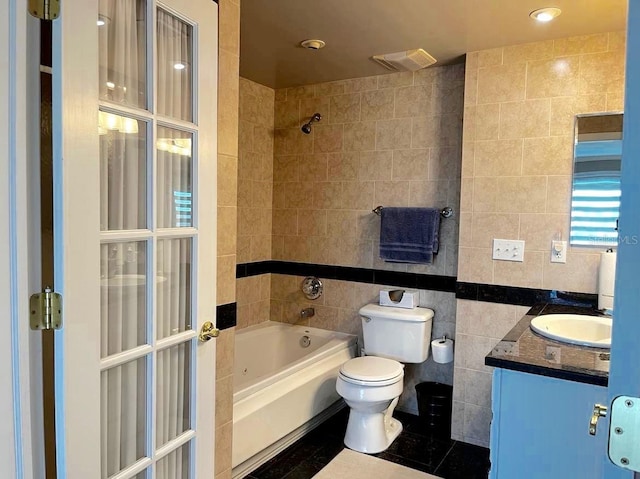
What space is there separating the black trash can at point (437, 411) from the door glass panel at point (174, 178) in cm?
215

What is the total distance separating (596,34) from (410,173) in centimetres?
129

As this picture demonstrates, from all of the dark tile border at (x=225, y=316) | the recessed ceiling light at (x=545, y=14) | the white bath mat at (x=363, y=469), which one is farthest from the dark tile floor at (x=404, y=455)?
the recessed ceiling light at (x=545, y=14)

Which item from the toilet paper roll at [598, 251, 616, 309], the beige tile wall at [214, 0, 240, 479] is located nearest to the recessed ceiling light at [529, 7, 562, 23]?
the toilet paper roll at [598, 251, 616, 309]

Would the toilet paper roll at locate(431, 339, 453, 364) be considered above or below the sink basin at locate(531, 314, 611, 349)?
below

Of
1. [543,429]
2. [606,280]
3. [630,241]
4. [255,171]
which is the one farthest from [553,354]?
[255,171]

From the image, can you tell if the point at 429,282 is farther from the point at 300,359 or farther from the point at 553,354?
the point at 553,354

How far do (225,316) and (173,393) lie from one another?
39cm

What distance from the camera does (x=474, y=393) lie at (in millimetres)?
2865

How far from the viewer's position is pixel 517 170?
2674 mm

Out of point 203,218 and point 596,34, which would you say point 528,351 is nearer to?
point 203,218

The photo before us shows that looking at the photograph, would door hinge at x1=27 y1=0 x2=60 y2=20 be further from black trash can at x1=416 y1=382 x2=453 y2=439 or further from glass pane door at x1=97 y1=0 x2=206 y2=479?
black trash can at x1=416 y1=382 x2=453 y2=439

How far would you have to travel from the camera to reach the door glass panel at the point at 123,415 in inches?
56.2

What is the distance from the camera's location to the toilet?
2.71m

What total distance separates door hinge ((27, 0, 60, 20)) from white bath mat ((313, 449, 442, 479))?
234 centimetres
